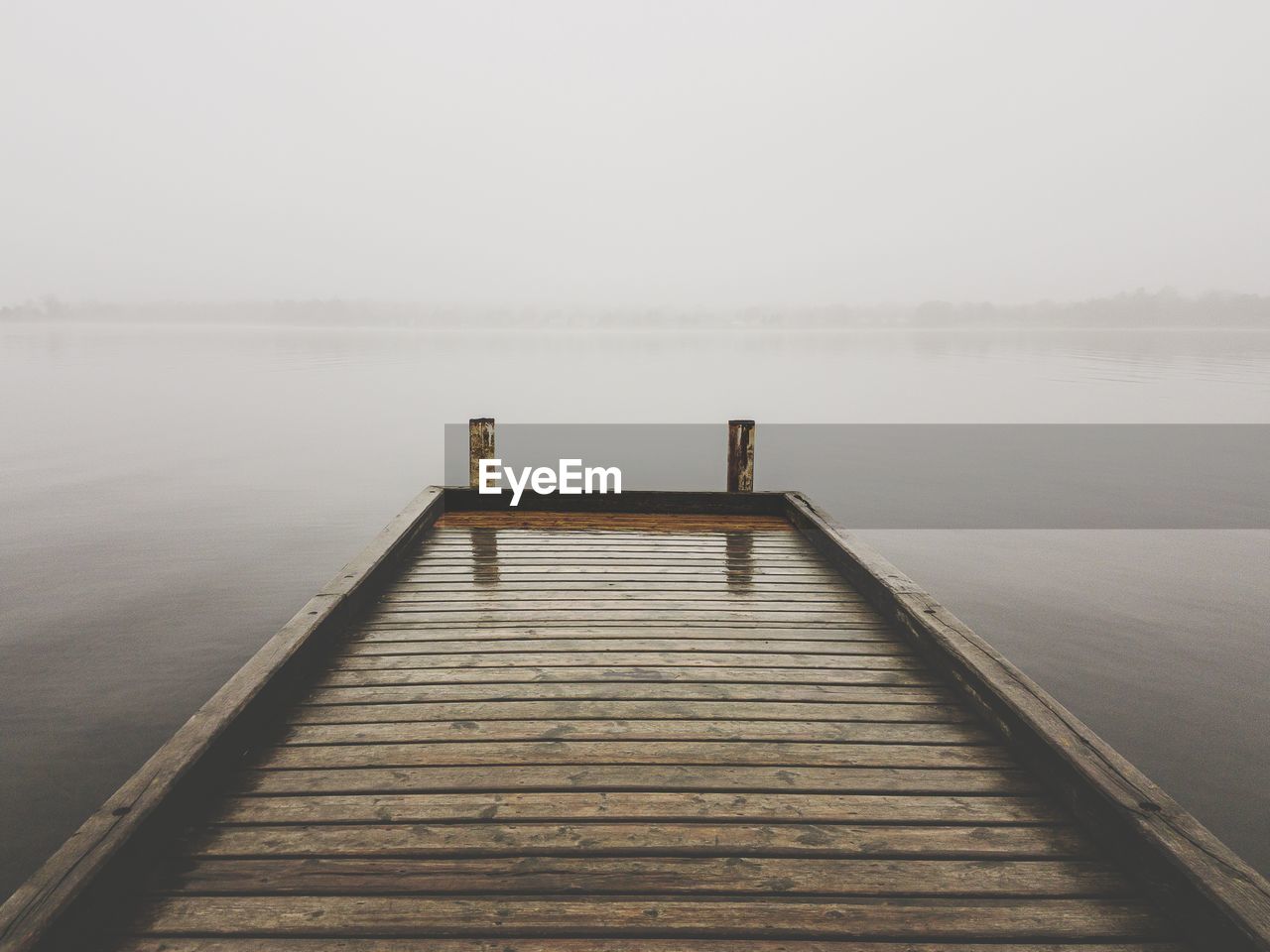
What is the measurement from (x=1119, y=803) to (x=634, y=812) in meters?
1.73

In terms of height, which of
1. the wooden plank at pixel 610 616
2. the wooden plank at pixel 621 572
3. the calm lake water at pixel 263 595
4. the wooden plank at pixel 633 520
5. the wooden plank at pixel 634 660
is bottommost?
the calm lake water at pixel 263 595

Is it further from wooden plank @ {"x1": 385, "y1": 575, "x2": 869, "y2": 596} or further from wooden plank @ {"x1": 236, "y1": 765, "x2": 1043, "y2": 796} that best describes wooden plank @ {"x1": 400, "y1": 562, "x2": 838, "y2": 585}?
wooden plank @ {"x1": 236, "y1": 765, "x2": 1043, "y2": 796}

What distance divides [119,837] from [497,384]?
5782 cm

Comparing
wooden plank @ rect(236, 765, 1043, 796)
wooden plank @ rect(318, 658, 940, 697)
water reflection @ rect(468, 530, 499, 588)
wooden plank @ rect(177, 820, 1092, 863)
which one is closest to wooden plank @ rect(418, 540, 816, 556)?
water reflection @ rect(468, 530, 499, 588)

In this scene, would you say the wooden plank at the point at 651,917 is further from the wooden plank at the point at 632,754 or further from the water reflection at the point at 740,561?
the water reflection at the point at 740,561

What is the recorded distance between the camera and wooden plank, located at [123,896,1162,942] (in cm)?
225

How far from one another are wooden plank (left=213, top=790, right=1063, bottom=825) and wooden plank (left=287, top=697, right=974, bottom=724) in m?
0.64

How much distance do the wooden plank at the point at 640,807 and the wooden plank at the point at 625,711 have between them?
64 centimetres

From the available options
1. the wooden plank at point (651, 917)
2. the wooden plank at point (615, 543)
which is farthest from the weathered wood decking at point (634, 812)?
the wooden plank at point (615, 543)

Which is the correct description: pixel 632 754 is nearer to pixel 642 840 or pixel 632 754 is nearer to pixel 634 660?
pixel 642 840

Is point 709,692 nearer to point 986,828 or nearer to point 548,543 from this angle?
point 986,828

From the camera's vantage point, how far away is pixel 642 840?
2.64 metres

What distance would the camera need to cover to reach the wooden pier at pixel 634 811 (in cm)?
225

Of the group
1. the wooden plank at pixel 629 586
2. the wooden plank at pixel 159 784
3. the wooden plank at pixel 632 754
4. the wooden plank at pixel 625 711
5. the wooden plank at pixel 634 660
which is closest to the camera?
the wooden plank at pixel 159 784
